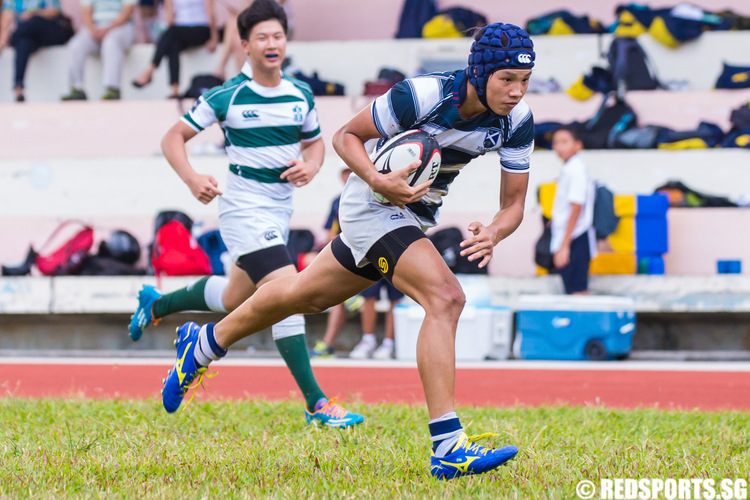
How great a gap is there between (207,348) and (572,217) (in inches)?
258

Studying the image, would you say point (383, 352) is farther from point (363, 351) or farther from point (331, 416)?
point (331, 416)

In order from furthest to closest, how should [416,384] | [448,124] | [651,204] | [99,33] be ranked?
[99,33]
[651,204]
[416,384]
[448,124]

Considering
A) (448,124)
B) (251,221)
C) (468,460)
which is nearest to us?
(468,460)

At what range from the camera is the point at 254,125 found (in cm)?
609

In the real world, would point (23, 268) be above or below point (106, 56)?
below

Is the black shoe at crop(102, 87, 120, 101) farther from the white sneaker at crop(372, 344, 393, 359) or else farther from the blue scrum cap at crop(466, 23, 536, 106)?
the blue scrum cap at crop(466, 23, 536, 106)

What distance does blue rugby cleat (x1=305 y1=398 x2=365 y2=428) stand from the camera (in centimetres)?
554

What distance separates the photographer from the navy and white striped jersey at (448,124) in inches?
168

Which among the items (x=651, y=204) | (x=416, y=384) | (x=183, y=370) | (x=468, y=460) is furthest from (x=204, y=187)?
(x=651, y=204)

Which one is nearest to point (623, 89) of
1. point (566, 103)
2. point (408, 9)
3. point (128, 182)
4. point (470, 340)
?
point (566, 103)

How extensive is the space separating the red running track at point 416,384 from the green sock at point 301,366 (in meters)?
1.07

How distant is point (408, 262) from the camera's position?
429cm

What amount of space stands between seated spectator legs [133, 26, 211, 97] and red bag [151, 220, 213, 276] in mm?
3627

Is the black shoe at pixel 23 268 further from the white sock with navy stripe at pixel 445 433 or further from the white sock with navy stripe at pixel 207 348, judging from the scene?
the white sock with navy stripe at pixel 445 433
